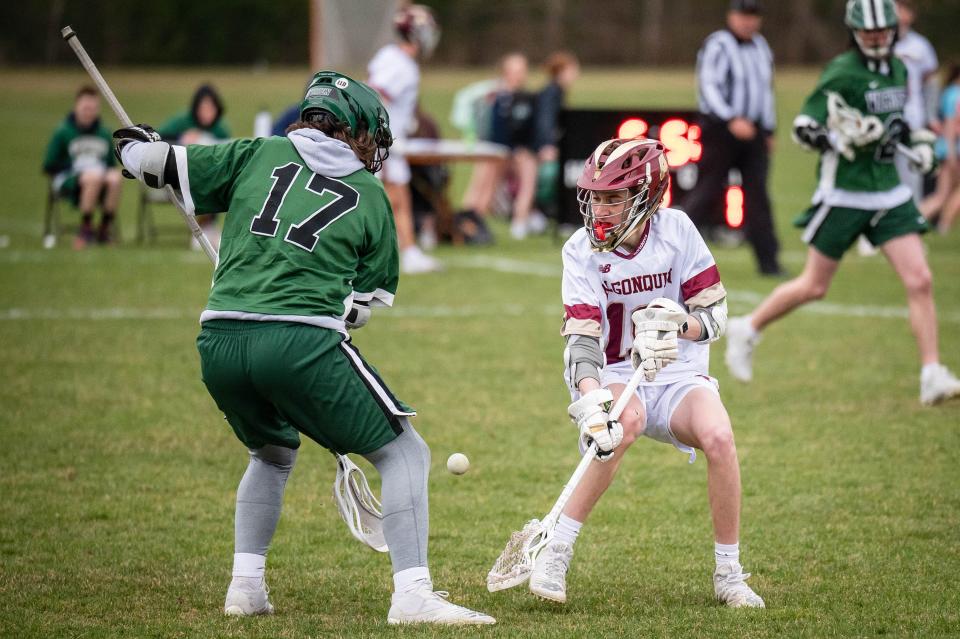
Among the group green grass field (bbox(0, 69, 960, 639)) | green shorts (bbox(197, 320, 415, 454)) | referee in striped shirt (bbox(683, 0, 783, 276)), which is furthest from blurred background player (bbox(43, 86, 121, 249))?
green shorts (bbox(197, 320, 415, 454))

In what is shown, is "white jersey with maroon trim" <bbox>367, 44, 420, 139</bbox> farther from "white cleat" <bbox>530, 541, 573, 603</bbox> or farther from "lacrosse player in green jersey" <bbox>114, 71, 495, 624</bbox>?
"white cleat" <bbox>530, 541, 573, 603</bbox>

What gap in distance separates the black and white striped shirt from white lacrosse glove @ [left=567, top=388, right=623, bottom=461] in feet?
29.2

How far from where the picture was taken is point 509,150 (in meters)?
18.5

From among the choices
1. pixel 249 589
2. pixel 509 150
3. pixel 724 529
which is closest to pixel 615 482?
pixel 724 529

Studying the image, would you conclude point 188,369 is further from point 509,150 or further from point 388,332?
point 509,150

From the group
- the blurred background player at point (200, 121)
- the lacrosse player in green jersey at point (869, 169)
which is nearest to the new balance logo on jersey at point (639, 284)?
the lacrosse player in green jersey at point (869, 169)

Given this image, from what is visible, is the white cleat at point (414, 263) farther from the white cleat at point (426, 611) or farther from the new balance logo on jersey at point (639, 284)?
the white cleat at point (426, 611)

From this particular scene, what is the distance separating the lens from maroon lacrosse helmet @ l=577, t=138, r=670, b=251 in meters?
4.75

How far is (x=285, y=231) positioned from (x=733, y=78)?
945cm

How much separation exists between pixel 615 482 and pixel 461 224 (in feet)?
34.3

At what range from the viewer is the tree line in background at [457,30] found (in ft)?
150

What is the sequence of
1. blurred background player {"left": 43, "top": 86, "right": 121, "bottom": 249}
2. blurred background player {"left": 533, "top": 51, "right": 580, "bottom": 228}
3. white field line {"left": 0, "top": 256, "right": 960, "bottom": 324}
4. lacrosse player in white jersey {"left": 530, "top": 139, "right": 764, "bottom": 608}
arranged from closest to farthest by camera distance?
lacrosse player in white jersey {"left": 530, "top": 139, "right": 764, "bottom": 608}
white field line {"left": 0, "top": 256, "right": 960, "bottom": 324}
blurred background player {"left": 43, "top": 86, "right": 121, "bottom": 249}
blurred background player {"left": 533, "top": 51, "right": 580, "bottom": 228}

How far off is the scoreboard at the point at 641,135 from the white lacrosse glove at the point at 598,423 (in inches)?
310

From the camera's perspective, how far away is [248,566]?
184 inches
